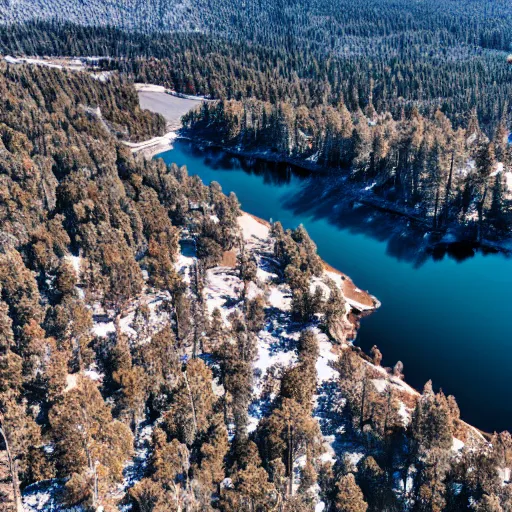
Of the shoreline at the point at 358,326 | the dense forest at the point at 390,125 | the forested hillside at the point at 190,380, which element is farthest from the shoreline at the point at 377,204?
the forested hillside at the point at 190,380

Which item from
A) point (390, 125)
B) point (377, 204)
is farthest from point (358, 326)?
point (390, 125)

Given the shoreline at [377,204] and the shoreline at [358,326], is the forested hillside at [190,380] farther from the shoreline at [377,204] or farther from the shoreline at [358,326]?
the shoreline at [377,204]

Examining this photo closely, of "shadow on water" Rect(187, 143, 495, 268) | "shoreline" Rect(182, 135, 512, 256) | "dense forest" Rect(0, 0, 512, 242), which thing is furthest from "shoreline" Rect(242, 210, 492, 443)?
"dense forest" Rect(0, 0, 512, 242)

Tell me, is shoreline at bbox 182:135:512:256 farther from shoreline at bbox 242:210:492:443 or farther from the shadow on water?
shoreline at bbox 242:210:492:443

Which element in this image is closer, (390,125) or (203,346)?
(203,346)

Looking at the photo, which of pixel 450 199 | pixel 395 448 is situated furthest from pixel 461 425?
pixel 450 199

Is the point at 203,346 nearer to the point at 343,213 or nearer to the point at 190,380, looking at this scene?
the point at 190,380

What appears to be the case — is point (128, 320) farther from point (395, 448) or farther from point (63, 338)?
point (395, 448)

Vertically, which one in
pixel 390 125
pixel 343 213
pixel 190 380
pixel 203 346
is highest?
pixel 390 125

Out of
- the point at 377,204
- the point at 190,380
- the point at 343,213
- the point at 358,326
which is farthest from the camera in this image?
the point at 377,204
